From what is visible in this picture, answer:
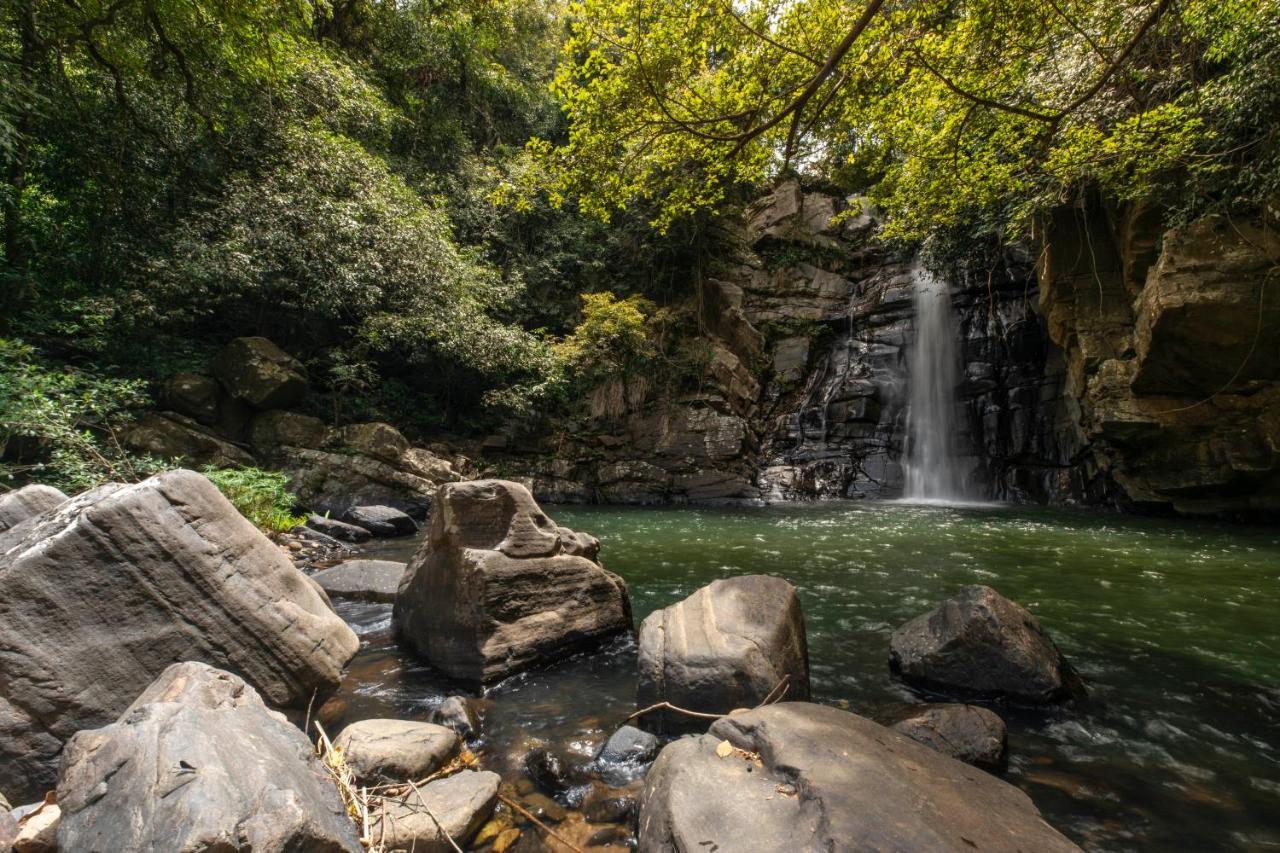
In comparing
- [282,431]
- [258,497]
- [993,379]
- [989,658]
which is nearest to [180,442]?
[282,431]

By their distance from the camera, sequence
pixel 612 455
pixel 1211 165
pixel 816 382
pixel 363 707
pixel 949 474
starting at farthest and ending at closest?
pixel 816 382, pixel 612 455, pixel 949 474, pixel 1211 165, pixel 363 707

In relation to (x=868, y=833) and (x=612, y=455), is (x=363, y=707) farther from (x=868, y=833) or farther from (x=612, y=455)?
(x=612, y=455)

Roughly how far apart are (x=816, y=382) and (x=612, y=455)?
8087 millimetres

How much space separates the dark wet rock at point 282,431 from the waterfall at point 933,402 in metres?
17.3

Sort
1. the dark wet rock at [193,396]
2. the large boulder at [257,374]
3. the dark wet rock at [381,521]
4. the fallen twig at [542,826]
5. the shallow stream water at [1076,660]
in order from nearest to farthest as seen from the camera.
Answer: the fallen twig at [542,826] < the shallow stream water at [1076,660] < the dark wet rock at [381,521] < the dark wet rock at [193,396] < the large boulder at [257,374]

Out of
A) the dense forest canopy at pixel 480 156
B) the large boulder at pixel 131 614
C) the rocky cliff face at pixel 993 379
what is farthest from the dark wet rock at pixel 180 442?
the large boulder at pixel 131 614

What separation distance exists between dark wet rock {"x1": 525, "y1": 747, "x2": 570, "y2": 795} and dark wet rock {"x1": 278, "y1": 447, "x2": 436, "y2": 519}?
36.0 ft

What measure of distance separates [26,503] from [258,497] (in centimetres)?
614

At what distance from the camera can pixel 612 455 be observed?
1942 cm

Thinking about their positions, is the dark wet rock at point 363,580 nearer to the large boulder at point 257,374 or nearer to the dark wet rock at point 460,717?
the dark wet rock at point 460,717

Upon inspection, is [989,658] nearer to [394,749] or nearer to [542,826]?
[542,826]

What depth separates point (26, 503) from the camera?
4262mm

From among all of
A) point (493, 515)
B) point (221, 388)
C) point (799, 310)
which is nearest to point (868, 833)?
point (493, 515)

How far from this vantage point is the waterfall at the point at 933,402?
57.7ft
